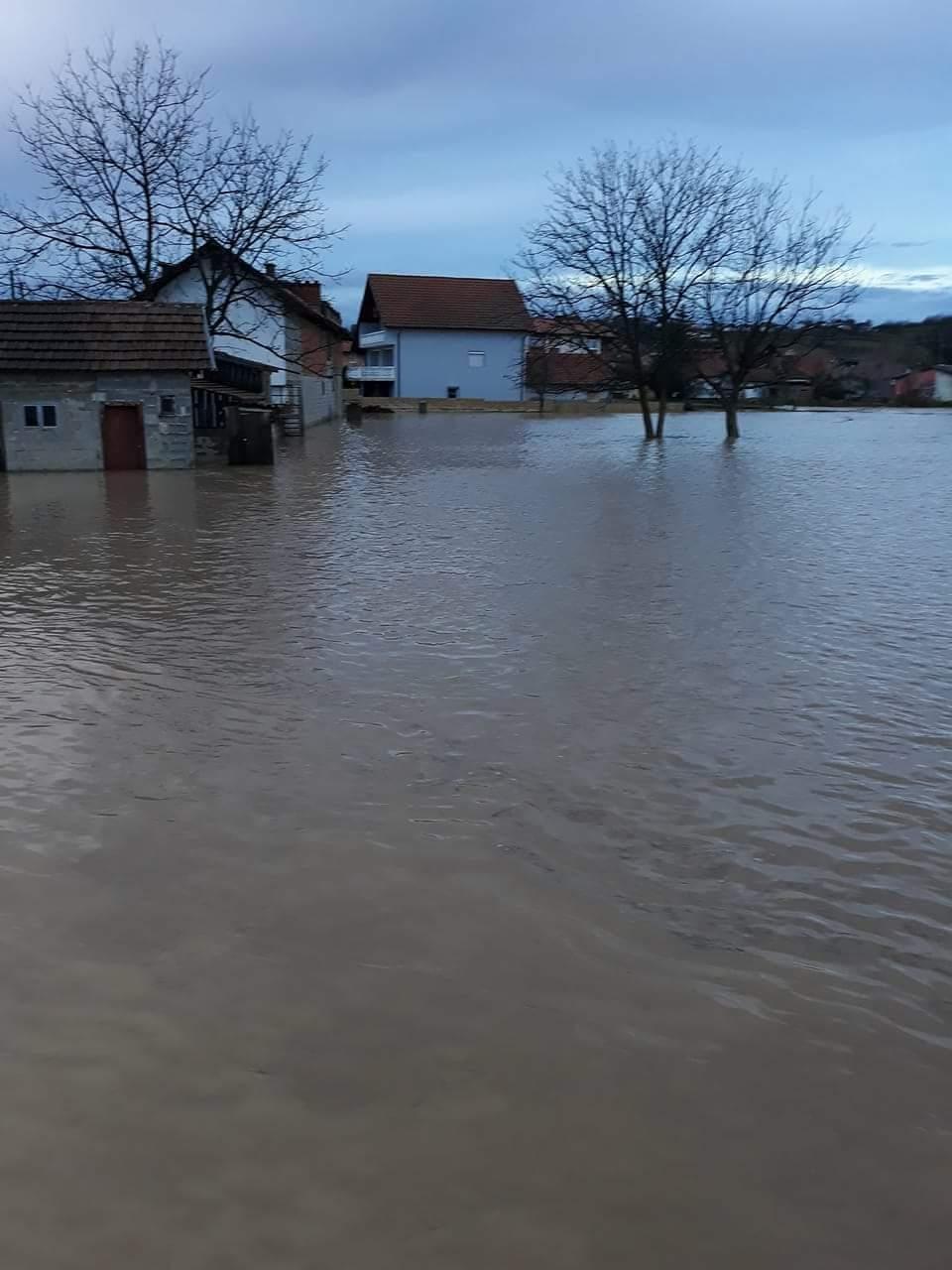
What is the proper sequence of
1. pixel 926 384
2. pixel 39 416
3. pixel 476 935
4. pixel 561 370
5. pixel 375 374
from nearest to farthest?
1. pixel 476 935
2. pixel 39 416
3. pixel 561 370
4. pixel 375 374
5. pixel 926 384

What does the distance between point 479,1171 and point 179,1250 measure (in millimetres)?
802

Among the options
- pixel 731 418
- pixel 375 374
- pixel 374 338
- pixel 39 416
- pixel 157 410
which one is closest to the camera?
pixel 39 416

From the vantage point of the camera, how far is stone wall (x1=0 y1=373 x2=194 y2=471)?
23656mm

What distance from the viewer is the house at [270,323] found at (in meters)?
33.1

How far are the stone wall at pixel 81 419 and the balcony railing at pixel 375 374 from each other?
4832 cm

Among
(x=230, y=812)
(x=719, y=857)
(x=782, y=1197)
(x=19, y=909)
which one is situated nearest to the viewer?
(x=782, y=1197)

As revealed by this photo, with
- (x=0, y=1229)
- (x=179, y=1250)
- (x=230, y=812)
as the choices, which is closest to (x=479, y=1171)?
(x=179, y=1250)

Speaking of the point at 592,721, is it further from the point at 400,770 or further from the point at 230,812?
the point at 230,812

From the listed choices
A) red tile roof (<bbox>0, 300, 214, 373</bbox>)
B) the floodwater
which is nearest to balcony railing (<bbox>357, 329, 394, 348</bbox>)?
red tile roof (<bbox>0, 300, 214, 373</bbox>)

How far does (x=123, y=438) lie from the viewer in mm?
24234

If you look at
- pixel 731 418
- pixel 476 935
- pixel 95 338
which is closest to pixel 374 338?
pixel 731 418

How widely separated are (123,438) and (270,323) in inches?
736

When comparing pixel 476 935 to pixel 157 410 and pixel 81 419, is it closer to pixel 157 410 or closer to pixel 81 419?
pixel 157 410

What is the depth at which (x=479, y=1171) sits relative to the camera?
302 centimetres
